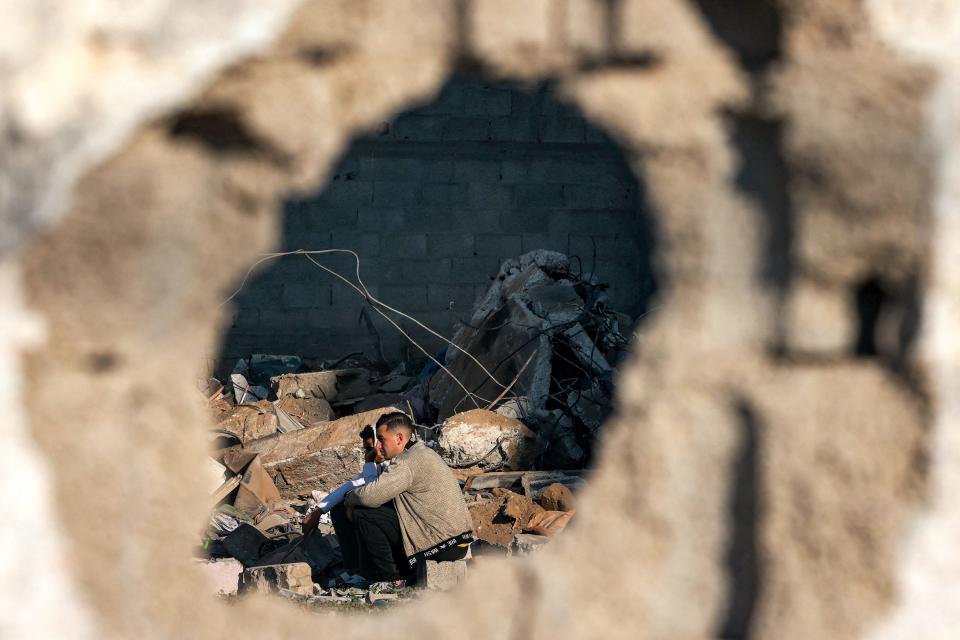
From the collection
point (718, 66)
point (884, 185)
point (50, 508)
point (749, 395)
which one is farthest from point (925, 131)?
point (50, 508)

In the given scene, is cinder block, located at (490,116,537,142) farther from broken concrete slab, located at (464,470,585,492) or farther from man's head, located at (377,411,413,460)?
man's head, located at (377,411,413,460)

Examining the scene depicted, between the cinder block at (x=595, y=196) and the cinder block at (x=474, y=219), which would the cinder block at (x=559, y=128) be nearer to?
the cinder block at (x=595, y=196)

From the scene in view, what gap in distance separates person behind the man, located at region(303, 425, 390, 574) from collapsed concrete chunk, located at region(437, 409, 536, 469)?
1395 mm

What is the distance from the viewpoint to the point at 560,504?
6.78 m

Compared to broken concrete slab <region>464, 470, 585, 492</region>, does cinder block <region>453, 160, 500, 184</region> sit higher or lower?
higher

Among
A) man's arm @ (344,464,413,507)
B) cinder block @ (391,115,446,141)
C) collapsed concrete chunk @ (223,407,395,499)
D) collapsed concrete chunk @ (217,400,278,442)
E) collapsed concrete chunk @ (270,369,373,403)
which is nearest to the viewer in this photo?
man's arm @ (344,464,413,507)

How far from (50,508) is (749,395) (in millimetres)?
1265

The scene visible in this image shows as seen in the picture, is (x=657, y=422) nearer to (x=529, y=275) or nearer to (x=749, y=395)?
(x=749, y=395)

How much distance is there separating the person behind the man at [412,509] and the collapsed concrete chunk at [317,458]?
1.45m

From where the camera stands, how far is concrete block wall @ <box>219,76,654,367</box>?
1064 centimetres

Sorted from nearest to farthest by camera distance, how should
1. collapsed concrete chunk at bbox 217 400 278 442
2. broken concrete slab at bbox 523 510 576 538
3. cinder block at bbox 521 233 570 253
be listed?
broken concrete slab at bbox 523 510 576 538, collapsed concrete chunk at bbox 217 400 278 442, cinder block at bbox 521 233 570 253

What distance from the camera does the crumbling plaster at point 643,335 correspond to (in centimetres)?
198

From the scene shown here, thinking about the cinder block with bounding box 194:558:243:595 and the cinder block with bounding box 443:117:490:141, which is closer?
the cinder block with bounding box 194:558:243:595

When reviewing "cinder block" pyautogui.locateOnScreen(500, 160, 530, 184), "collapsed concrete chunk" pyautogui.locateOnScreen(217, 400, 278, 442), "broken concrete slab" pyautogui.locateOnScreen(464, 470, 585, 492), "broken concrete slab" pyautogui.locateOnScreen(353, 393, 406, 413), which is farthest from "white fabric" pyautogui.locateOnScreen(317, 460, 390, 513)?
"cinder block" pyautogui.locateOnScreen(500, 160, 530, 184)
